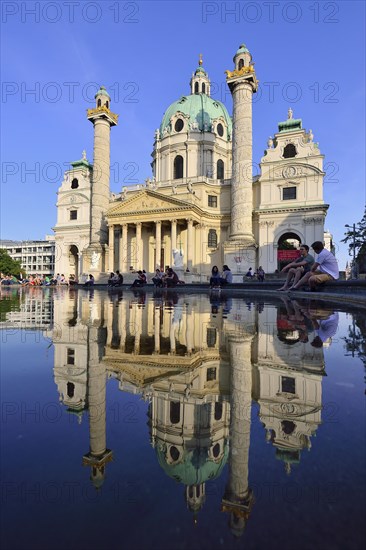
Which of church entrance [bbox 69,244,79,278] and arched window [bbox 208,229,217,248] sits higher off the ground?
arched window [bbox 208,229,217,248]

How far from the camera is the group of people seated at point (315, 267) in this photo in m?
7.35

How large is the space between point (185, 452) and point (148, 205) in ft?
103

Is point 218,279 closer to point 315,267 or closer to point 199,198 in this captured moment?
point 315,267

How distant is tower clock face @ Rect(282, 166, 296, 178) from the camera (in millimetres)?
28953

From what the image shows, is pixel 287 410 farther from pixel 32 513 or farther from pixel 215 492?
pixel 32 513

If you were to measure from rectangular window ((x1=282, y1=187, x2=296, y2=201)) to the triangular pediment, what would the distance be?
8490 mm

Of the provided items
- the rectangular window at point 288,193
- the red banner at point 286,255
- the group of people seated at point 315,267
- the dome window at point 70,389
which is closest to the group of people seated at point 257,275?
the red banner at point 286,255

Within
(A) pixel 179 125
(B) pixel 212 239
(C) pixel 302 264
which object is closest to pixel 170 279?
(C) pixel 302 264

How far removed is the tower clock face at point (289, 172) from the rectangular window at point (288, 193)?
3.69ft

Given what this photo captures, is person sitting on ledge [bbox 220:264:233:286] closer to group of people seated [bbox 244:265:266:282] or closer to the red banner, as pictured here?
group of people seated [bbox 244:265:266:282]

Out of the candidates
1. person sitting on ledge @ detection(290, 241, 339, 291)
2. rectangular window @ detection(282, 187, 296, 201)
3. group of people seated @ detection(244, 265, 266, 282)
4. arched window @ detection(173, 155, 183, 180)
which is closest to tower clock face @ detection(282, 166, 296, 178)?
rectangular window @ detection(282, 187, 296, 201)

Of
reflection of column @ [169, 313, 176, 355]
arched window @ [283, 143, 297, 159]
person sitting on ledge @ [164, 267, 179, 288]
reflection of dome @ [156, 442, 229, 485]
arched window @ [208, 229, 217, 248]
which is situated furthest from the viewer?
arched window @ [208, 229, 217, 248]

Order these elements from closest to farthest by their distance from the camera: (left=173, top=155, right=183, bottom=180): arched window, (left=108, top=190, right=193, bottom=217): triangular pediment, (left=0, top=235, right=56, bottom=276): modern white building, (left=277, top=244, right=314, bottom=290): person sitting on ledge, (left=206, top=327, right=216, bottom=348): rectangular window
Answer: (left=206, top=327, right=216, bottom=348): rectangular window
(left=277, top=244, right=314, bottom=290): person sitting on ledge
(left=108, top=190, right=193, bottom=217): triangular pediment
(left=173, top=155, right=183, bottom=180): arched window
(left=0, top=235, right=56, bottom=276): modern white building

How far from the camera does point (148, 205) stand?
3153 centimetres
